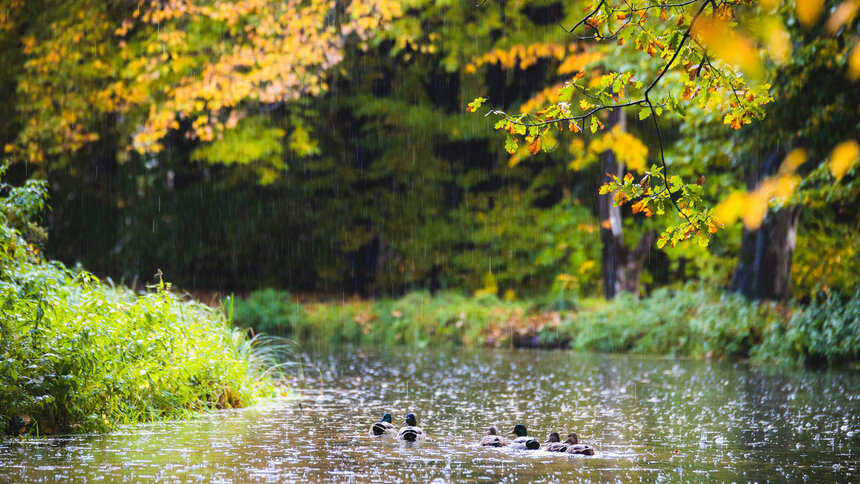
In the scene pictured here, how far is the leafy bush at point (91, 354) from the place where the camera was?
8.24 meters

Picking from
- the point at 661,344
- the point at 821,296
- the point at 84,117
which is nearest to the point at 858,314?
the point at 821,296

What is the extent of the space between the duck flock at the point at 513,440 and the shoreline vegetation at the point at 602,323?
1037 centimetres

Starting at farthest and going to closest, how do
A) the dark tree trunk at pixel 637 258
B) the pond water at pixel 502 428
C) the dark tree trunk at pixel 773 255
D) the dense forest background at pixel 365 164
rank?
1. the dark tree trunk at pixel 637 258
2. the dense forest background at pixel 365 164
3. the dark tree trunk at pixel 773 255
4. the pond water at pixel 502 428

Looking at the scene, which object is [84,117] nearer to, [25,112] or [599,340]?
[25,112]

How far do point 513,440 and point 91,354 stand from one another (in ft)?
11.9

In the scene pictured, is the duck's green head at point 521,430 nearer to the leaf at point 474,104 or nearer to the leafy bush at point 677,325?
the leaf at point 474,104

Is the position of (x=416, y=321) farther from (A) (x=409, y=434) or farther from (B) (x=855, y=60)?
(A) (x=409, y=434)

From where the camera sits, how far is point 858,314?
669 inches

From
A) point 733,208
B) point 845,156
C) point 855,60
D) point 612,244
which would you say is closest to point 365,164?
point 612,244

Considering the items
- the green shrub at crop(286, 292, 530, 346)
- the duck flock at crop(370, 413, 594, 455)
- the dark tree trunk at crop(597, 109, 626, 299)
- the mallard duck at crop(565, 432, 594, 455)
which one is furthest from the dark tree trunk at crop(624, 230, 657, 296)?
the mallard duck at crop(565, 432, 594, 455)

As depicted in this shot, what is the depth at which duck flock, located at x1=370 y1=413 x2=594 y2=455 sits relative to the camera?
800 centimetres

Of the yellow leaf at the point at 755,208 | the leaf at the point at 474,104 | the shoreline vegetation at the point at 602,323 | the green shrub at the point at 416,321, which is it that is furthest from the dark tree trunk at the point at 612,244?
the leaf at the point at 474,104

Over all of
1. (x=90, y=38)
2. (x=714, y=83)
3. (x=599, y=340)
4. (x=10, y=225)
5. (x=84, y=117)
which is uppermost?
(x=90, y=38)

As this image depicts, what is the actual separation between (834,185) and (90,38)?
17887 mm
